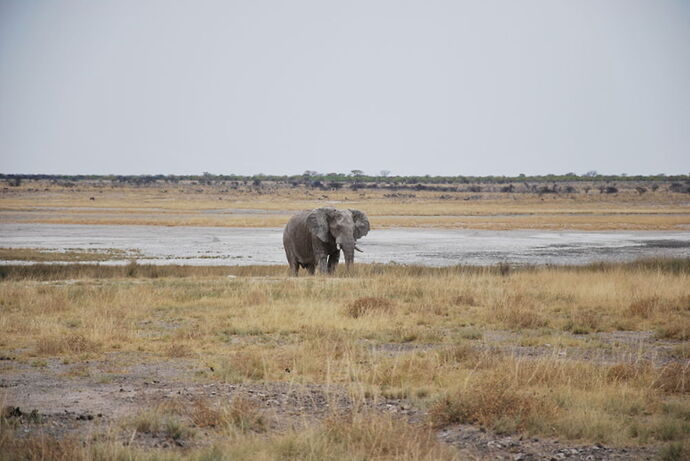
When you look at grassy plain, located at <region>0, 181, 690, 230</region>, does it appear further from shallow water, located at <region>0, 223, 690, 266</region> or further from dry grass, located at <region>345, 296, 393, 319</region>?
dry grass, located at <region>345, 296, 393, 319</region>

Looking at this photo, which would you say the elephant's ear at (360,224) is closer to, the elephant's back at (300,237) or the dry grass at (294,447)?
the elephant's back at (300,237)

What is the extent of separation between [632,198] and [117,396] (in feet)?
367

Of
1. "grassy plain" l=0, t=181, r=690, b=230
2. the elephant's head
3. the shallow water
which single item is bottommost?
the shallow water

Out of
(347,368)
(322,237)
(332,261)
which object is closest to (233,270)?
(332,261)

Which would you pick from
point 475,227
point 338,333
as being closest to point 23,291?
point 338,333

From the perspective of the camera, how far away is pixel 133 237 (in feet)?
166

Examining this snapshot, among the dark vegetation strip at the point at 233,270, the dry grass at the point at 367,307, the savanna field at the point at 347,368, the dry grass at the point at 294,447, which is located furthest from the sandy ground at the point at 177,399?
the dark vegetation strip at the point at 233,270

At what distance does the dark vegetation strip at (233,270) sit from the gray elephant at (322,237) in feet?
3.06

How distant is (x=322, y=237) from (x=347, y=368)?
16932 millimetres

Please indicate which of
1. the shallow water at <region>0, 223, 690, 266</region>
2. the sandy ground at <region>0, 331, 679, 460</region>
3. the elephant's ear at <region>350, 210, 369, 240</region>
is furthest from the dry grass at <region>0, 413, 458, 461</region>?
the shallow water at <region>0, 223, 690, 266</region>

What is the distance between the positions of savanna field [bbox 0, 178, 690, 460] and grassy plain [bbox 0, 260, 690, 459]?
4 cm

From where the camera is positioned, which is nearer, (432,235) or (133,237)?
Result: (133,237)

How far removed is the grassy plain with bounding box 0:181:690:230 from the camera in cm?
6600

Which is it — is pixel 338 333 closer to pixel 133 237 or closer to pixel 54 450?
pixel 54 450
